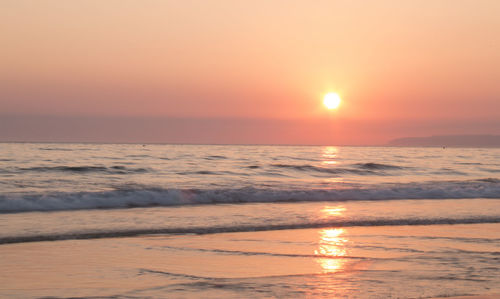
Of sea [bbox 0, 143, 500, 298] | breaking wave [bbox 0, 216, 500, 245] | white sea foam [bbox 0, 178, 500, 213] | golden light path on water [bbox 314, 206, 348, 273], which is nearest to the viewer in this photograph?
sea [bbox 0, 143, 500, 298]

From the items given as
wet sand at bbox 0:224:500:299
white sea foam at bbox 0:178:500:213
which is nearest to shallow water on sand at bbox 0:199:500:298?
wet sand at bbox 0:224:500:299

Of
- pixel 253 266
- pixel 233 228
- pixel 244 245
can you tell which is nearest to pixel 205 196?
pixel 233 228

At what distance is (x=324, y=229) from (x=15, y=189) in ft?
41.2

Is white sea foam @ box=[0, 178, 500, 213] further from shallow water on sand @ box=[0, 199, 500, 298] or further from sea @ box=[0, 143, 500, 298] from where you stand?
shallow water on sand @ box=[0, 199, 500, 298]

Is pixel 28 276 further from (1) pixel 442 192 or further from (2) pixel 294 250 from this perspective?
(1) pixel 442 192

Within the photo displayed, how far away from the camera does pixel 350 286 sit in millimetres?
6133

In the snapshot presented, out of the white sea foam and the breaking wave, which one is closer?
the breaking wave

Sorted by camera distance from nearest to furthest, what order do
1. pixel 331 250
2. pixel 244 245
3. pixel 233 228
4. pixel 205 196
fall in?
pixel 331 250 < pixel 244 245 < pixel 233 228 < pixel 205 196

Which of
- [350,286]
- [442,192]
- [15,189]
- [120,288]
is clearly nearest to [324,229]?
[350,286]

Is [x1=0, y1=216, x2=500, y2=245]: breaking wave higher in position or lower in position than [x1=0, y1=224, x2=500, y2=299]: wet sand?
higher

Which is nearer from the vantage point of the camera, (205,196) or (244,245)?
(244,245)

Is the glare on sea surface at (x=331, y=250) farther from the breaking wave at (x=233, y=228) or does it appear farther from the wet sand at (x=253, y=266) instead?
the breaking wave at (x=233, y=228)

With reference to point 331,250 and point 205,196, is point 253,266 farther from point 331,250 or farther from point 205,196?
point 205,196

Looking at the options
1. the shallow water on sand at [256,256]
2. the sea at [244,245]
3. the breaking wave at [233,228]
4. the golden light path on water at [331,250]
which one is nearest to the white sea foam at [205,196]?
the sea at [244,245]
